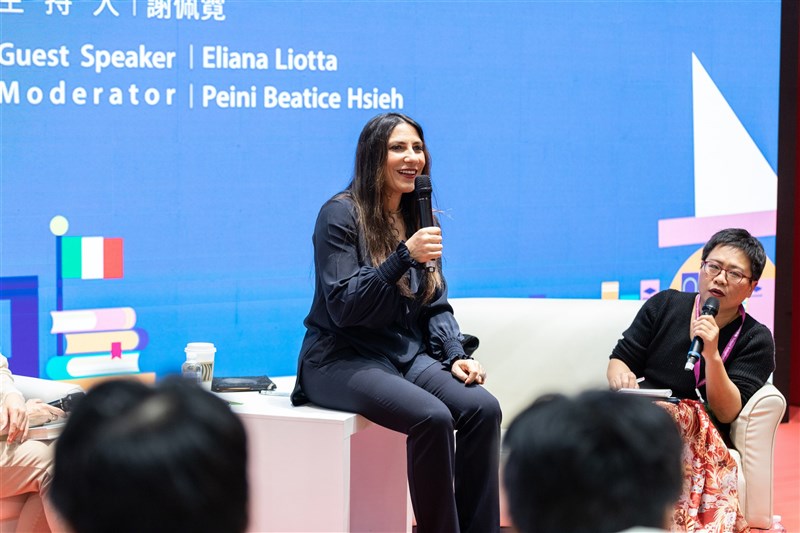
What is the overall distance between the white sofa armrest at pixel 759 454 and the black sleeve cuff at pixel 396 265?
1294 millimetres

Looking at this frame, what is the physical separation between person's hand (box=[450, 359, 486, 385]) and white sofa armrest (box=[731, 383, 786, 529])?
0.93 m

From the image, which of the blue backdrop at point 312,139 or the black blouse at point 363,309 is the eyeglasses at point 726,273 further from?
the blue backdrop at point 312,139

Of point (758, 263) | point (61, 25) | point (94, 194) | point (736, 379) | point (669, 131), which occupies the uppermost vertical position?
point (61, 25)

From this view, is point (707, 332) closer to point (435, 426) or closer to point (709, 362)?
point (709, 362)

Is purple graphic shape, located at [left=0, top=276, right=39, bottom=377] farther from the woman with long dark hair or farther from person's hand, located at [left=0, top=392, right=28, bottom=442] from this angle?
the woman with long dark hair

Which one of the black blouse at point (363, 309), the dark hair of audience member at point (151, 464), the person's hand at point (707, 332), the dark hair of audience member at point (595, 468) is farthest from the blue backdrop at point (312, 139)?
the dark hair of audience member at point (595, 468)

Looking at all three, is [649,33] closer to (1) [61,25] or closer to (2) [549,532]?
(1) [61,25]

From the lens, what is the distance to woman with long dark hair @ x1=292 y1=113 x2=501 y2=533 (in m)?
2.99

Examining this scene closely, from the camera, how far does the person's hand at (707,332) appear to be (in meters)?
3.25

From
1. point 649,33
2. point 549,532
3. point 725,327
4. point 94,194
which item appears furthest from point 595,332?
point 549,532

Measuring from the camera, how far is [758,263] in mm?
3393

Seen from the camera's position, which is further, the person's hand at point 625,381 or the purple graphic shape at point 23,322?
the purple graphic shape at point 23,322

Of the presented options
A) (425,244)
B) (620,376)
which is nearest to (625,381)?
(620,376)

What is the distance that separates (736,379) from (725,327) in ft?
0.70
